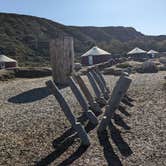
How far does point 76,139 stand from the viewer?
880cm

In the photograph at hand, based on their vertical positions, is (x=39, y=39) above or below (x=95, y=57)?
above

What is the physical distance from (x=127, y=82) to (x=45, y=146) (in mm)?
2634

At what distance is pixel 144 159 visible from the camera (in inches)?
293

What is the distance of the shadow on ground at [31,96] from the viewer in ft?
49.0

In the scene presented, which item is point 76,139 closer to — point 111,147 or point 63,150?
point 63,150

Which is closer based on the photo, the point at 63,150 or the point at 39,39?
the point at 63,150

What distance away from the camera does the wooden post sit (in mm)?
20141

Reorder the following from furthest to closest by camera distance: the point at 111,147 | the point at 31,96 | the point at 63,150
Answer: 1. the point at 31,96
2. the point at 111,147
3. the point at 63,150

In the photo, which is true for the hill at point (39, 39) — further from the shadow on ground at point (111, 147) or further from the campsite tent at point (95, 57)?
the shadow on ground at point (111, 147)

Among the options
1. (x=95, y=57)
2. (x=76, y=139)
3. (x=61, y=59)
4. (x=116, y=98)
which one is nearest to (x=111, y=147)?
(x=76, y=139)

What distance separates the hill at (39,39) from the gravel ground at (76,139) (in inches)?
2215

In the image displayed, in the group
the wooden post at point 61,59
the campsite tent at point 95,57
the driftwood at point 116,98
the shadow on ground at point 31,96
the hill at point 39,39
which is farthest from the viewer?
the hill at point 39,39

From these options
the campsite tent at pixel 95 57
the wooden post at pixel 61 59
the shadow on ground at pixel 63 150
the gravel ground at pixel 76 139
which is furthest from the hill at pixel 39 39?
the shadow on ground at pixel 63 150

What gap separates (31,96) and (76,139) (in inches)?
296
